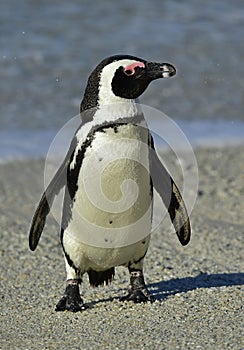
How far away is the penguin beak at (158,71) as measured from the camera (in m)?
4.21

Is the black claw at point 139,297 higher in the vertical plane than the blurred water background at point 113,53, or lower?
higher

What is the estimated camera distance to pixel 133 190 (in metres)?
4.27

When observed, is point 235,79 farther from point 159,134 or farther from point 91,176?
point 91,176

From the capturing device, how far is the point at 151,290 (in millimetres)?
4863

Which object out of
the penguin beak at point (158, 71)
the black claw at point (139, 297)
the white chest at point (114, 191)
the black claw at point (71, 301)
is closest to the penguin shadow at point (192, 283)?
the black claw at point (139, 297)

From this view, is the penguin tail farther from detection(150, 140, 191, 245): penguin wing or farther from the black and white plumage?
detection(150, 140, 191, 245): penguin wing

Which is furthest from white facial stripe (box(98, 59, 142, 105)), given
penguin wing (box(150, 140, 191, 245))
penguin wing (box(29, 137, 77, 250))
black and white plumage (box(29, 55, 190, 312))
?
penguin wing (box(150, 140, 191, 245))

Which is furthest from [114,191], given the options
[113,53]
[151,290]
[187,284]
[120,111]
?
[113,53]

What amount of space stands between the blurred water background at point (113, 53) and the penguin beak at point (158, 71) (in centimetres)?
444

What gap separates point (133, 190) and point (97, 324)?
67 centimetres

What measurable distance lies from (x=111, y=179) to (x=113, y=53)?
9.19 meters

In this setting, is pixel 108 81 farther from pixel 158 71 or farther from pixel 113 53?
pixel 113 53

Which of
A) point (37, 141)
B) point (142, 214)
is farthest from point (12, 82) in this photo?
point (142, 214)

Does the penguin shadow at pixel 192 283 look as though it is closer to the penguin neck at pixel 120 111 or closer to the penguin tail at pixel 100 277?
the penguin tail at pixel 100 277
